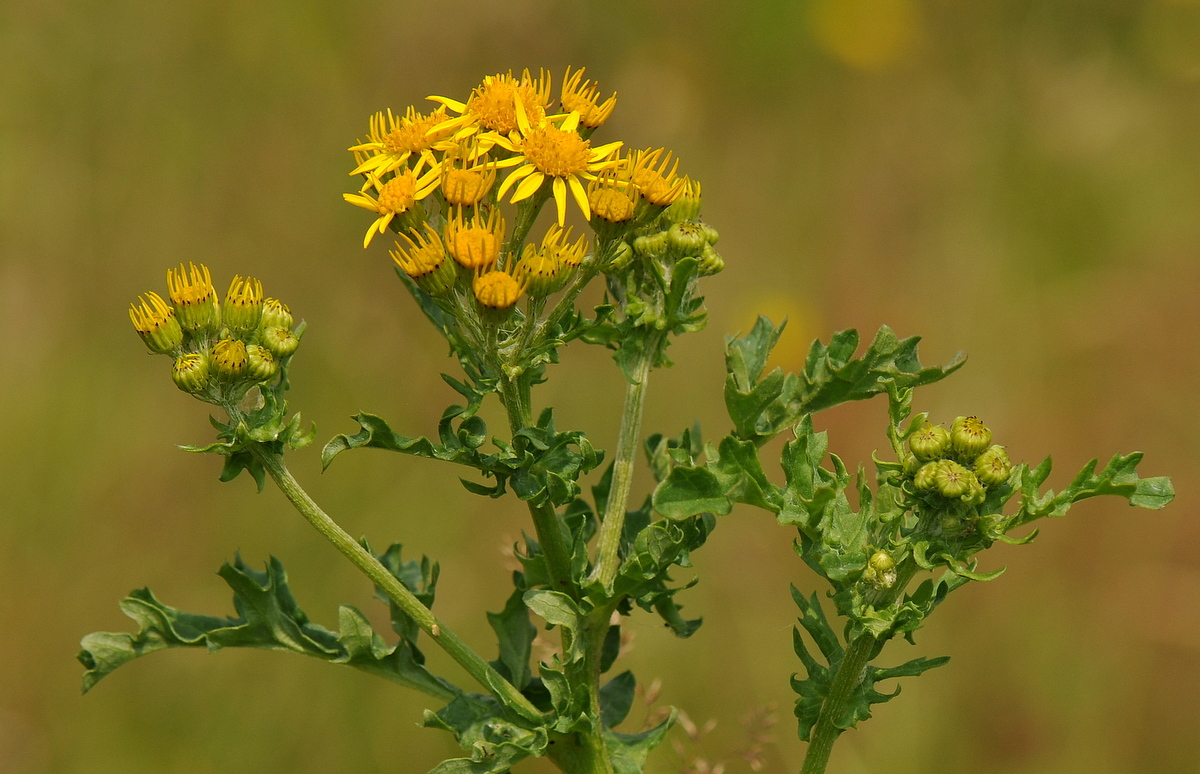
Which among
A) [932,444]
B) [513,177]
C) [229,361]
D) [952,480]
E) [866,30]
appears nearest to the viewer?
[952,480]

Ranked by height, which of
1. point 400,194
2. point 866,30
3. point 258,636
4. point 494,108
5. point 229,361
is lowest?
Answer: point 258,636

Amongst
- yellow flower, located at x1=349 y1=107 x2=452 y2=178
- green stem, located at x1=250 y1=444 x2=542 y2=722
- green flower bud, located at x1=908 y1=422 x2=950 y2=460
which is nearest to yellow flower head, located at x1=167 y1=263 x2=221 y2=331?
green stem, located at x1=250 y1=444 x2=542 y2=722

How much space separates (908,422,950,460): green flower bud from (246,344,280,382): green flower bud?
Result: 1.69 meters

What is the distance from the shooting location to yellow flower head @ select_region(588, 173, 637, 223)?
294cm

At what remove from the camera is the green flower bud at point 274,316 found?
2.95 m

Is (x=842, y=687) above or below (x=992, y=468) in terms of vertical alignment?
below

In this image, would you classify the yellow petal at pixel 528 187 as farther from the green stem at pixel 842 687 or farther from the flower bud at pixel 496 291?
the green stem at pixel 842 687

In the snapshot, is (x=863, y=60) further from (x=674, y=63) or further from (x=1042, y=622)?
(x=1042, y=622)

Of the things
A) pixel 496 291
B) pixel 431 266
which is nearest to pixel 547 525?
pixel 496 291

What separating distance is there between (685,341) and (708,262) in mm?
4944

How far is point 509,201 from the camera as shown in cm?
302

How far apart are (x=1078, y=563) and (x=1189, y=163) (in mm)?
3892

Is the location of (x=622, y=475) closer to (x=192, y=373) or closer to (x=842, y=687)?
(x=842, y=687)

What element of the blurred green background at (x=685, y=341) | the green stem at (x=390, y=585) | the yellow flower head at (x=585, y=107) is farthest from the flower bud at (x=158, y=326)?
the blurred green background at (x=685, y=341)
